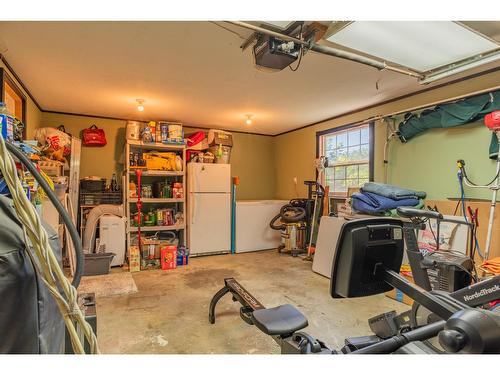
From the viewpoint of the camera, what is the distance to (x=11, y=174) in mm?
337

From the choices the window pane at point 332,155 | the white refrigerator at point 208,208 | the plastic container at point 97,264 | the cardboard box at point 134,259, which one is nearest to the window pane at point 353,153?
the window pane at point 332,155

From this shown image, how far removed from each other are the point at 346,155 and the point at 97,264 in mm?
4196

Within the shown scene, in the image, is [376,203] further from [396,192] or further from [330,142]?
[330,142]

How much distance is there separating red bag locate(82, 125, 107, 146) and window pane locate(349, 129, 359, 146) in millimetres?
4257

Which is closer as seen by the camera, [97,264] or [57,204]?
[57,204]

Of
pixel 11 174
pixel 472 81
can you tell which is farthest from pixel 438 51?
pixel 11 174

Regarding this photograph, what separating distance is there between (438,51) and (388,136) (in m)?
1.83

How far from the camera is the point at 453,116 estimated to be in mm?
3102

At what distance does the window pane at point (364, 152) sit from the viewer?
14.3 feet

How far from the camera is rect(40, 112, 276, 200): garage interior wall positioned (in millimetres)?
4750

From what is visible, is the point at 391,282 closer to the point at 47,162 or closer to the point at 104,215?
the point at 47,162

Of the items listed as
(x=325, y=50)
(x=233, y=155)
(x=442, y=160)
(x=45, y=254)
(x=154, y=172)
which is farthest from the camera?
(x=233, y=155)

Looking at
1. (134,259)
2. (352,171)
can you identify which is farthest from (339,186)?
(134,259)

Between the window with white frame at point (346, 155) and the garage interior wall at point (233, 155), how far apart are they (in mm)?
1599
